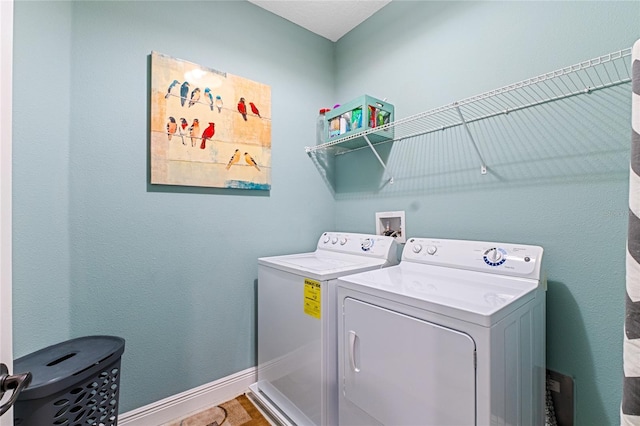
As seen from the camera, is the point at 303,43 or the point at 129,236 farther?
the point at 303,43

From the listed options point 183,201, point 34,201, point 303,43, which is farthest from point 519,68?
point 34,201

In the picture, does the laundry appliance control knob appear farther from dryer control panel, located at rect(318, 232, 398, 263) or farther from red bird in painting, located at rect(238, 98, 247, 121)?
red bird in painting, located at rect(238, 98, 247, 121)

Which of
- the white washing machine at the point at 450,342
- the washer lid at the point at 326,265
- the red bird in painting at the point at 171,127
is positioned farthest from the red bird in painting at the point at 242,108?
the white washing machine at the point at 450,342

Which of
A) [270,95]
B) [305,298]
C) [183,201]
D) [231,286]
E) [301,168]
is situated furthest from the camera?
[301,168]

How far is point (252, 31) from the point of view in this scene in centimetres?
194

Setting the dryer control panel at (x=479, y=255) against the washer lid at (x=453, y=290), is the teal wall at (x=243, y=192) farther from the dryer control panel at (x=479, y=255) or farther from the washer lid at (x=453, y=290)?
the washer lid at (x=453, y=290)

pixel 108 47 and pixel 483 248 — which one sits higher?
pixel 108 47

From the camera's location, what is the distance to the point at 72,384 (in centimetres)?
104

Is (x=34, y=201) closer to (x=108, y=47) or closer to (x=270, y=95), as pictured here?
(x=108, y=47)

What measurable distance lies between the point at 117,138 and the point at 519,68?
2029 millimetres

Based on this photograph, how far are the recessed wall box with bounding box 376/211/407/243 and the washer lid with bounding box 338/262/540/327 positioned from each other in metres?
0.39

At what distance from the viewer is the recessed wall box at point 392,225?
1852mm

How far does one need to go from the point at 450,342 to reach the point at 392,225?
1078 mm

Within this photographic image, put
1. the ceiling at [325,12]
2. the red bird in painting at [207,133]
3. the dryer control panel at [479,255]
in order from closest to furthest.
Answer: the dryer control panel at [479,255]
the red bird in painting at [207,133]
the ceiling at [325,12]
